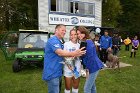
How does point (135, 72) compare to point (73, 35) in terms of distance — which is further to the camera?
point (135, 72)

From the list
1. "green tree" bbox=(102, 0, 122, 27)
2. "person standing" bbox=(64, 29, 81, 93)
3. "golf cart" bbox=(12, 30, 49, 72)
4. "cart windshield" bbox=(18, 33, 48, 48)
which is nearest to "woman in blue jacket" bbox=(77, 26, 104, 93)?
"person standing" bbox=(64, 29, 81, 93)

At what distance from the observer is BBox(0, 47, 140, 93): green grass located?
10391 mm

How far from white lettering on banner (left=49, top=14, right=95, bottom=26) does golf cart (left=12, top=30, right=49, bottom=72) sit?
11116 millimetres

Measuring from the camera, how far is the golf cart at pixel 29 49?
46.3ft

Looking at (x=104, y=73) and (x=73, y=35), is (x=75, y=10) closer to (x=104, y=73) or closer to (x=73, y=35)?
(x=104, y=73)

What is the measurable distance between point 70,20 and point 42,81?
1606cm

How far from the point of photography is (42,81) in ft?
39.3

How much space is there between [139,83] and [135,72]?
274cm

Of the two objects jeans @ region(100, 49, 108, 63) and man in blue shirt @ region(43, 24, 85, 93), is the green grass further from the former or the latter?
man in blue shirt @ region(43, 24, 85, 93)

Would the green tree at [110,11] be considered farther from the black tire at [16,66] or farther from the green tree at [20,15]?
the black tire at [16,66]

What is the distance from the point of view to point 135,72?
46.9 feet

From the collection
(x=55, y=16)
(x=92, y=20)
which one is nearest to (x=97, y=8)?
(x=92, y=20)

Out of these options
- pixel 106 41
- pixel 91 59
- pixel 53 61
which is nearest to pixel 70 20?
pixel 106 41

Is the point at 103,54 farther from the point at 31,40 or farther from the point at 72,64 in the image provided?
the point at 72,64
